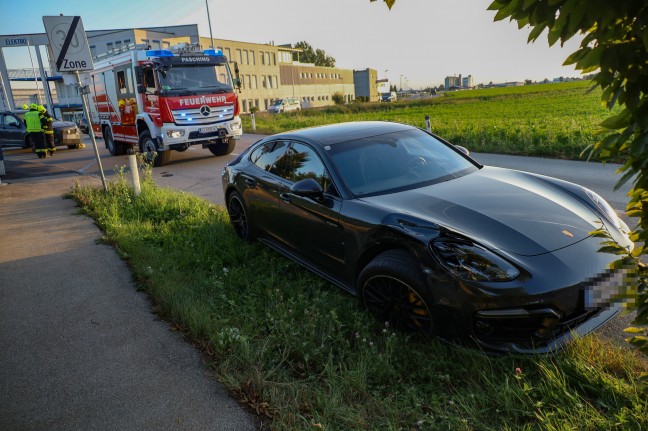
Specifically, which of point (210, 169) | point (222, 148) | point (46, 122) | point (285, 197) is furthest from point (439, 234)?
point (46, 122)

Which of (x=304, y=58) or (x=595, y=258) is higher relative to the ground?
(x=304, y=58)

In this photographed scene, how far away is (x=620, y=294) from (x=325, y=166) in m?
2.66

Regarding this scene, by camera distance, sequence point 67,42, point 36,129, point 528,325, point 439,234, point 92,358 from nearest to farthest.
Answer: point 528,325, point 439,234, point 92,358, point 67,42, point 36,129

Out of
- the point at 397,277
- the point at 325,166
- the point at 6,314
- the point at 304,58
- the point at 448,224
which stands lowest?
the point at 6,314

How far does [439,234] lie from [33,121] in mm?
18138

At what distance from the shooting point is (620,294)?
6.13 feet

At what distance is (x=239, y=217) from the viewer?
19.1ft

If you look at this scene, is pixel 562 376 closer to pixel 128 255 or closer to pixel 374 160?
pixel 374 160

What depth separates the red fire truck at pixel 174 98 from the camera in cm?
1227

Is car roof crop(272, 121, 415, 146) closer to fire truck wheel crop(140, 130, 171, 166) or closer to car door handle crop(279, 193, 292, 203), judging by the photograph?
car door handle crop(279, 193, 292, 203)

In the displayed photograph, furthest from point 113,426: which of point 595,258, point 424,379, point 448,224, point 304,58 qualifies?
point 304,58

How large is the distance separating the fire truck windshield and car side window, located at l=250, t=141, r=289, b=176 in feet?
25.8

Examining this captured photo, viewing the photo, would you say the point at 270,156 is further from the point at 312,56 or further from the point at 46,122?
the point at 312,56

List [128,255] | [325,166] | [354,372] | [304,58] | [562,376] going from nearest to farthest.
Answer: [562,376] → [354,372] → [325,166] → [128,255] → [304,58]
